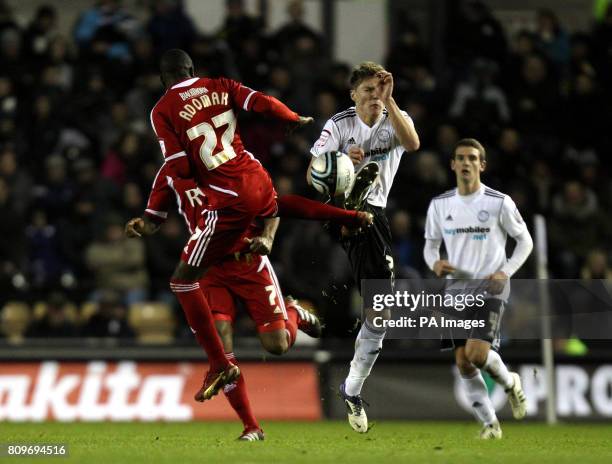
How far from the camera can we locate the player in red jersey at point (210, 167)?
10.8 metres

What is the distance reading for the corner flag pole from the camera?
1462 cm

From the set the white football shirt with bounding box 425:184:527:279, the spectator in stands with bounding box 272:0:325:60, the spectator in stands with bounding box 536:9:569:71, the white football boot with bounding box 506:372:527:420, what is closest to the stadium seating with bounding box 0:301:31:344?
the spectator in stands with bounding box 272:0:325:60

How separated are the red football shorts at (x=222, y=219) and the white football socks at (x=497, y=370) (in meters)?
2.47

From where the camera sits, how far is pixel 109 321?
55.4 feet

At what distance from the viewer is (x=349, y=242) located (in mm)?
11711

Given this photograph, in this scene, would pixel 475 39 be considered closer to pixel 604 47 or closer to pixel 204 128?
pixel 604 47

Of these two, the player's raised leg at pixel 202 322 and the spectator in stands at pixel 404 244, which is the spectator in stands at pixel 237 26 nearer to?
the spectator in stands at pixel 404 244

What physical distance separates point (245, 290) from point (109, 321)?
5462 mm

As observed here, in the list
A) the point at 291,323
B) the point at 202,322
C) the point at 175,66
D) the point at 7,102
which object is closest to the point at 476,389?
the point at 291,323

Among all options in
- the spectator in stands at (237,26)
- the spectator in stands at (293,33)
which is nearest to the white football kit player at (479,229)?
the spectator in stands at (293,33)

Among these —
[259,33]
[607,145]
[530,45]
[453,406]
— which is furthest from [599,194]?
[259,33]

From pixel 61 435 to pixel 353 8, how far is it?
946 centimetres

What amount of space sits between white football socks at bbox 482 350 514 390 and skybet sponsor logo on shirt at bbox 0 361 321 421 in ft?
14.3

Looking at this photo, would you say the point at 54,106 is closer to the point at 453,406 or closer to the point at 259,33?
the point at 259,33
